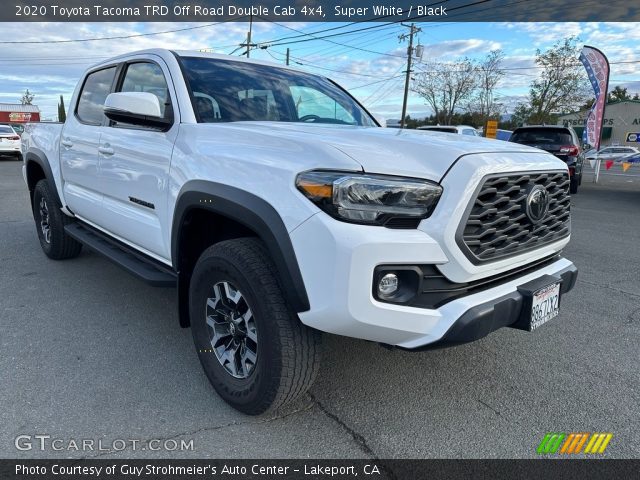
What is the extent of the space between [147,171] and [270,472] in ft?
6.30

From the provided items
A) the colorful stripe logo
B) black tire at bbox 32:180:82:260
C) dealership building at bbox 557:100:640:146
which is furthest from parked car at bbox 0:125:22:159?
dealership building at bbox 557:100:640:146

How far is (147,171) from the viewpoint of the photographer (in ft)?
9.94

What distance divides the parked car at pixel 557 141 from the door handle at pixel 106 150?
10829mm

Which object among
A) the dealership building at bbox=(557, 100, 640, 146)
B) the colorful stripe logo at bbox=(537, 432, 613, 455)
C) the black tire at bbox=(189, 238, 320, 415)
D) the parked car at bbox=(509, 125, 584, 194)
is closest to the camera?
the black tire at bbox=(189, 238, 320, 415)

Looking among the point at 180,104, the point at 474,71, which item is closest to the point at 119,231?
the point at 180,104

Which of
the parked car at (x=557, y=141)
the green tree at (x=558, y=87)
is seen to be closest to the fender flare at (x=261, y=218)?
the parked car at (x=557, y=141)

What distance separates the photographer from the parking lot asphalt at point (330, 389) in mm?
2316

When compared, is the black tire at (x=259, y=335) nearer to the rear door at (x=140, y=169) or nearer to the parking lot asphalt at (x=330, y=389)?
the parking lot asphalt at (x=330, y=389)

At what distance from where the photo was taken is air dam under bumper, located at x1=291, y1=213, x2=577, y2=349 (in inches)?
75.1

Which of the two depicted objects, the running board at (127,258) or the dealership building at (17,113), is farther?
the dealership building at (17,113)

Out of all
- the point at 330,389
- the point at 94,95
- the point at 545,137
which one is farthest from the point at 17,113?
the point at 330,389

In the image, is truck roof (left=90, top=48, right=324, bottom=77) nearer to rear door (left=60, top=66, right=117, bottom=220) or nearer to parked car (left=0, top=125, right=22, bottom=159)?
rear door (left=60, top=66, right=117, bottom=220)

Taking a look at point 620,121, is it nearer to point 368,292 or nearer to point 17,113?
point 368,292

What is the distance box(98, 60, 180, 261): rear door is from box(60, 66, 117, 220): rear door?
0.19 metres
